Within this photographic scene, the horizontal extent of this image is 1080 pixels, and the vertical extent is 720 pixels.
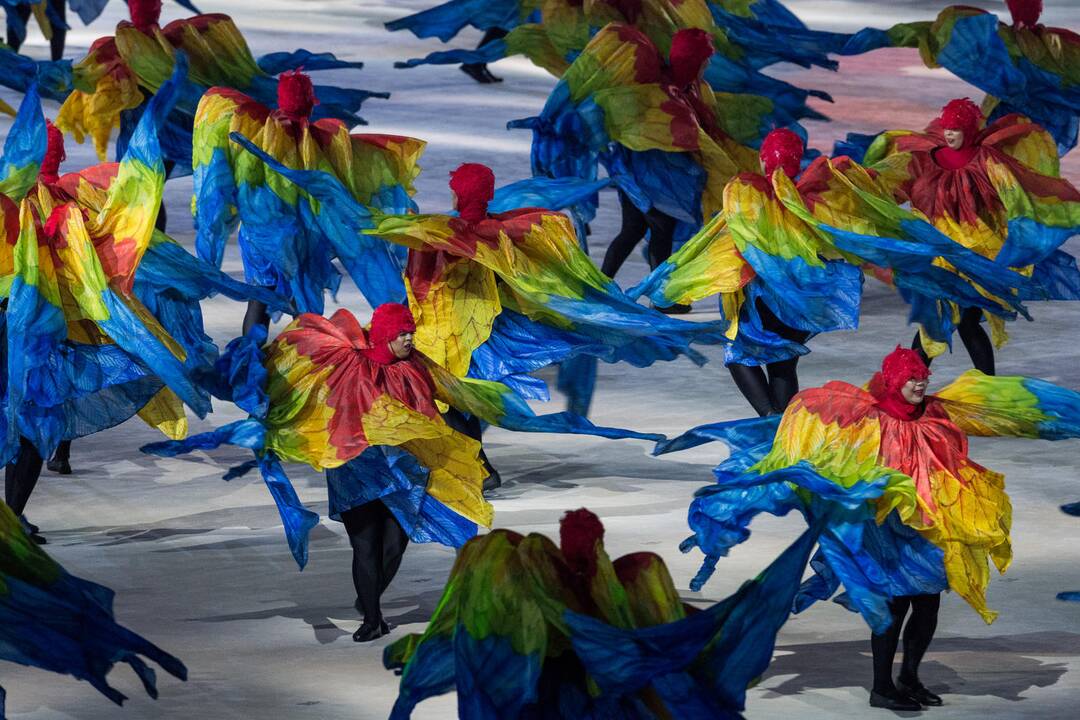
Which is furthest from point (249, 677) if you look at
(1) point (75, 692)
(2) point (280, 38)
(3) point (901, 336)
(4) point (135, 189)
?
(2) point (280, 38)

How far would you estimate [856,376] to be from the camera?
1105 centimetres

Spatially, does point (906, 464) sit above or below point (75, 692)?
above

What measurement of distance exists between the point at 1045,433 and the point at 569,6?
16.7 ft

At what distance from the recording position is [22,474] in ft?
28.4

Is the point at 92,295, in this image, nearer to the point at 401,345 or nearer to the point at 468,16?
the point at 401,345

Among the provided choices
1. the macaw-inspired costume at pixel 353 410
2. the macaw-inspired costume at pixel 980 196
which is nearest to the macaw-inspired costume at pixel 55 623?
the macaw-inspired costume at pixel 353 410

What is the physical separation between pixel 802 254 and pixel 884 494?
86.3 inches

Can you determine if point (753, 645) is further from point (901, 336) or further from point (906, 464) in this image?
point (901, 336)

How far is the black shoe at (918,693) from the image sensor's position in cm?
738

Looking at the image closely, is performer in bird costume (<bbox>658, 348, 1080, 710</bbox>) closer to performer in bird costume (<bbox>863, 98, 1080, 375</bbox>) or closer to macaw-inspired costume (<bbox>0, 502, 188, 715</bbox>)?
macaw-inspired costume (<bbox>0, 502, 188, 715</bbox>)

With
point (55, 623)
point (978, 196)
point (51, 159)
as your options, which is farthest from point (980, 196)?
point (55, 623)

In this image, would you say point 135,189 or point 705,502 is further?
point 135,189

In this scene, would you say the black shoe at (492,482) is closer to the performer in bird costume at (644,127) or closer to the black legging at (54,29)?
the performer in bird costume at (644,127)

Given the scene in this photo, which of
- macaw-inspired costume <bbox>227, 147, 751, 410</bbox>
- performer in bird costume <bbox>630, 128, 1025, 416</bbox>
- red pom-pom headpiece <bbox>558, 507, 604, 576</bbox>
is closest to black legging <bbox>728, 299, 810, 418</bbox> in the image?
performer in bird costume <bbox>630, 128, 1025, 416</bbox>
